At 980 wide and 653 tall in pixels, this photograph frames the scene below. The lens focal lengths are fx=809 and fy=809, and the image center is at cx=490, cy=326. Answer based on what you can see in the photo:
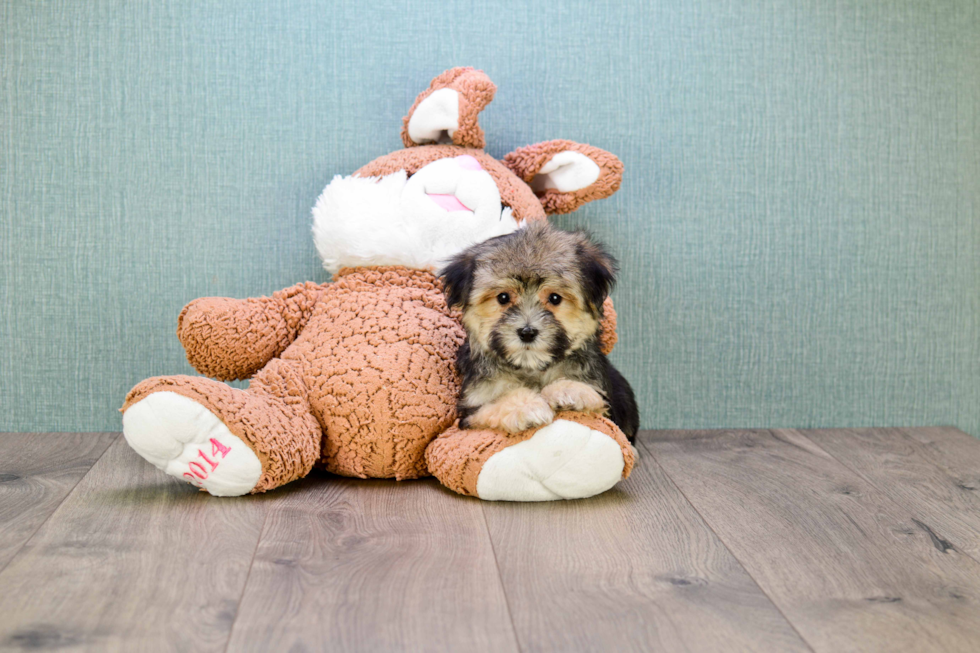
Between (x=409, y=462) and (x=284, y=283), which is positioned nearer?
(x=409, y=462)

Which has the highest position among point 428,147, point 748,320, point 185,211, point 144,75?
point 144,75

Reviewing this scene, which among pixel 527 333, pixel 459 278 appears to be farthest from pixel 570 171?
pixel 527 333

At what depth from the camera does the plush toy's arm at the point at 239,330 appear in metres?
1.98

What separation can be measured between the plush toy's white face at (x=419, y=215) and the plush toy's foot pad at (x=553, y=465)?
0.55 m

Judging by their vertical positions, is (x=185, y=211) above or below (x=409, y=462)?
above

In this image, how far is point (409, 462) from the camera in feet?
6.31

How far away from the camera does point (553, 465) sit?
1748 millimetres

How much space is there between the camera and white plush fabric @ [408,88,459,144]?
2113 millimetres

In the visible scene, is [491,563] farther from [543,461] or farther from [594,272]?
[594,272]

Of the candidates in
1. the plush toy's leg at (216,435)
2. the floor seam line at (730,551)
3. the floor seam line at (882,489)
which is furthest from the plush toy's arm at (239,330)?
the floor seam line at (882,489)

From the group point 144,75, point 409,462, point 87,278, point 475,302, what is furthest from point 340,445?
point 144,75

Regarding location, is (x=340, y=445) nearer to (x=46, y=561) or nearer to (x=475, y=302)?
(x=475, y=302)

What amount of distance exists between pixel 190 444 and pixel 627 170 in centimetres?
147

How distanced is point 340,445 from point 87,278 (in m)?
1.02
